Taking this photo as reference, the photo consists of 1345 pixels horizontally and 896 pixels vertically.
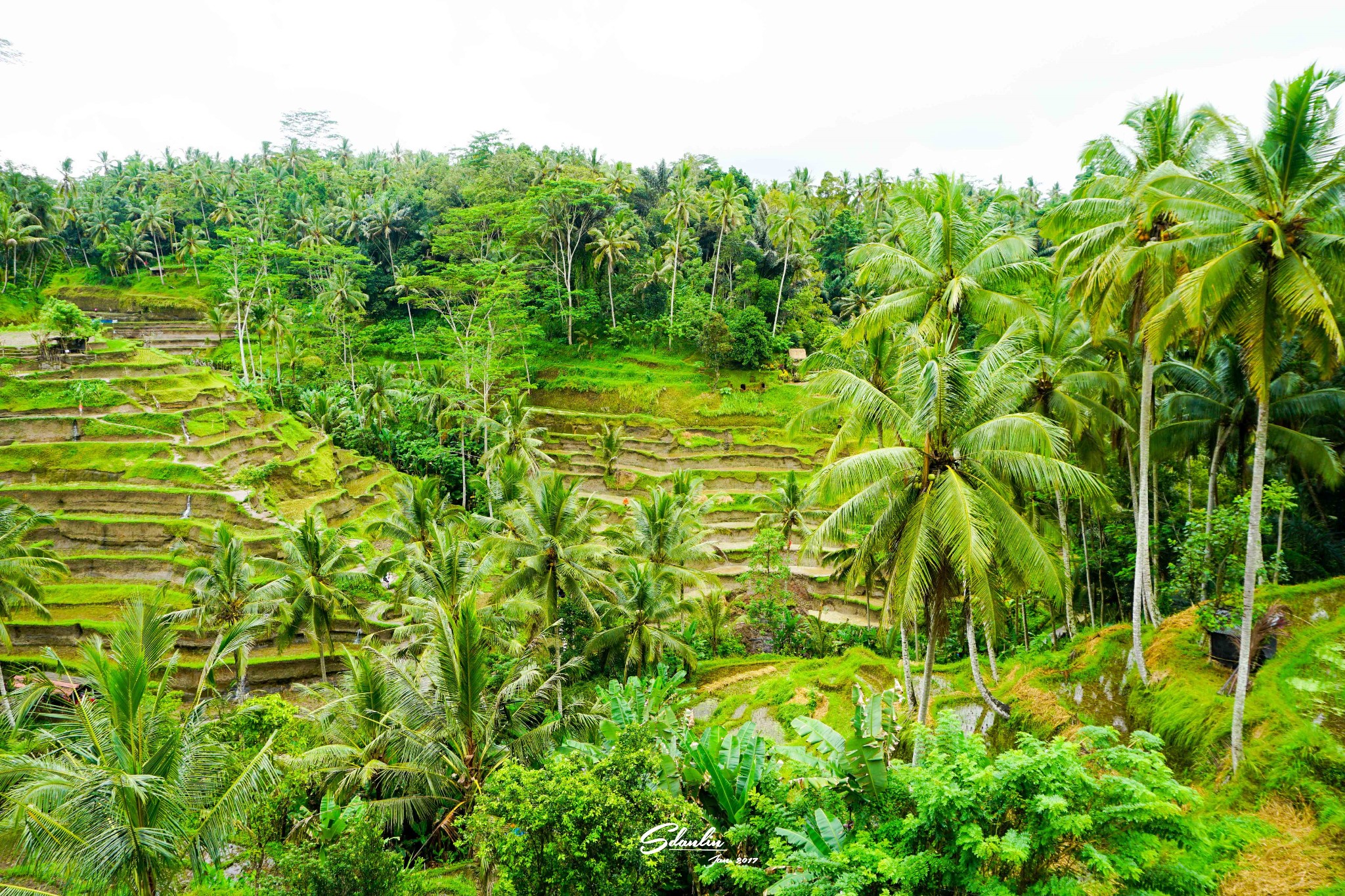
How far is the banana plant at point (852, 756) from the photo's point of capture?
902cm

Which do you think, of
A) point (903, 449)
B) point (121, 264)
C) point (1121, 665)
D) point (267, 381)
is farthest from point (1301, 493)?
point (121, 264)

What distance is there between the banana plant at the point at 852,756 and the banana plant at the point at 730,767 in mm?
565

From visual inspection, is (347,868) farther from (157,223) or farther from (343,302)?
(157,223)

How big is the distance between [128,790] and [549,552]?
38.0ft

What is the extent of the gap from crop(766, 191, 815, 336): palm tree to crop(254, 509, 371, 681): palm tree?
33.8 metres

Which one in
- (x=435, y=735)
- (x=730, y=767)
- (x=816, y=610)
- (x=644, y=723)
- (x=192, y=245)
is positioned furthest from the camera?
(x=192, y=245)

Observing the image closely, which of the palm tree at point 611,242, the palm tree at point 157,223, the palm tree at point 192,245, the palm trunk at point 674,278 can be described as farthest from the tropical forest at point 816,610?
the palm tree at point 157,223

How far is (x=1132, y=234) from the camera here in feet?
38.6

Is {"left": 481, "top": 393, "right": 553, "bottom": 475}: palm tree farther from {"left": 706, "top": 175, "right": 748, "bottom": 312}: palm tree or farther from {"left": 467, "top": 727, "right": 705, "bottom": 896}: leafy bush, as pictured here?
{"left": 467, "top": 727, "right": 705, "bottom": 896}: leafy bush

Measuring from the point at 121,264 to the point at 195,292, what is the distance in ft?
27.7

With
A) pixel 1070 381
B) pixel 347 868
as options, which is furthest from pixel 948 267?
pixel 347 868

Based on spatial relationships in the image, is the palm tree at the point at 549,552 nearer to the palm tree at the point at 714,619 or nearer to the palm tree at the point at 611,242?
the palm tree at the point at 714,619

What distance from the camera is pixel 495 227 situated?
150 feet

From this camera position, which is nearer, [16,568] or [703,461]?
[16,568]
